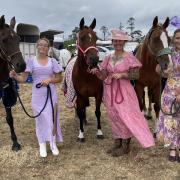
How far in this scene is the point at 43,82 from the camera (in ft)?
17.4

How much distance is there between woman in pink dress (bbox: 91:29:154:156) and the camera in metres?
5.14

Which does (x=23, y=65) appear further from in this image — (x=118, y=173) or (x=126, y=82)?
(x=118, y=173)

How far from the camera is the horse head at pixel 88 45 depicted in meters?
5.38

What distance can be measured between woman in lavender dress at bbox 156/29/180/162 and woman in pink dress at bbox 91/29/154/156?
0.77 ft

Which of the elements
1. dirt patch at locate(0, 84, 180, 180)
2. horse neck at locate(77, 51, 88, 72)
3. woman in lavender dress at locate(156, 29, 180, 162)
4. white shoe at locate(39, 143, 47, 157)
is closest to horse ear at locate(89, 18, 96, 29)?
horse neck at locate(77, 51, 88, 72)

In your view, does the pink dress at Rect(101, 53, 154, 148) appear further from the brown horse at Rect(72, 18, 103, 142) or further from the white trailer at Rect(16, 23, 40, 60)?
the white trailer at Rect(16, 23, 40, 60)

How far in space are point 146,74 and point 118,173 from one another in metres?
2.21

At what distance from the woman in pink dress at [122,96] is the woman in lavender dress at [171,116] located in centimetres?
24

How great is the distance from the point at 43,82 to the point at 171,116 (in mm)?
1905

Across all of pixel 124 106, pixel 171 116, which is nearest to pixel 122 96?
pixel 124 106

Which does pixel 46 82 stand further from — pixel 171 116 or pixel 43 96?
pixel 171 116

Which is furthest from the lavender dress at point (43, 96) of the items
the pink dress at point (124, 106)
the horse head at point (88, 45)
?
the pink dress at point (124, 106)

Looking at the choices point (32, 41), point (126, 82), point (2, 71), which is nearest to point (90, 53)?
point (126, 82)

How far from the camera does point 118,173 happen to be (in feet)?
15.7
